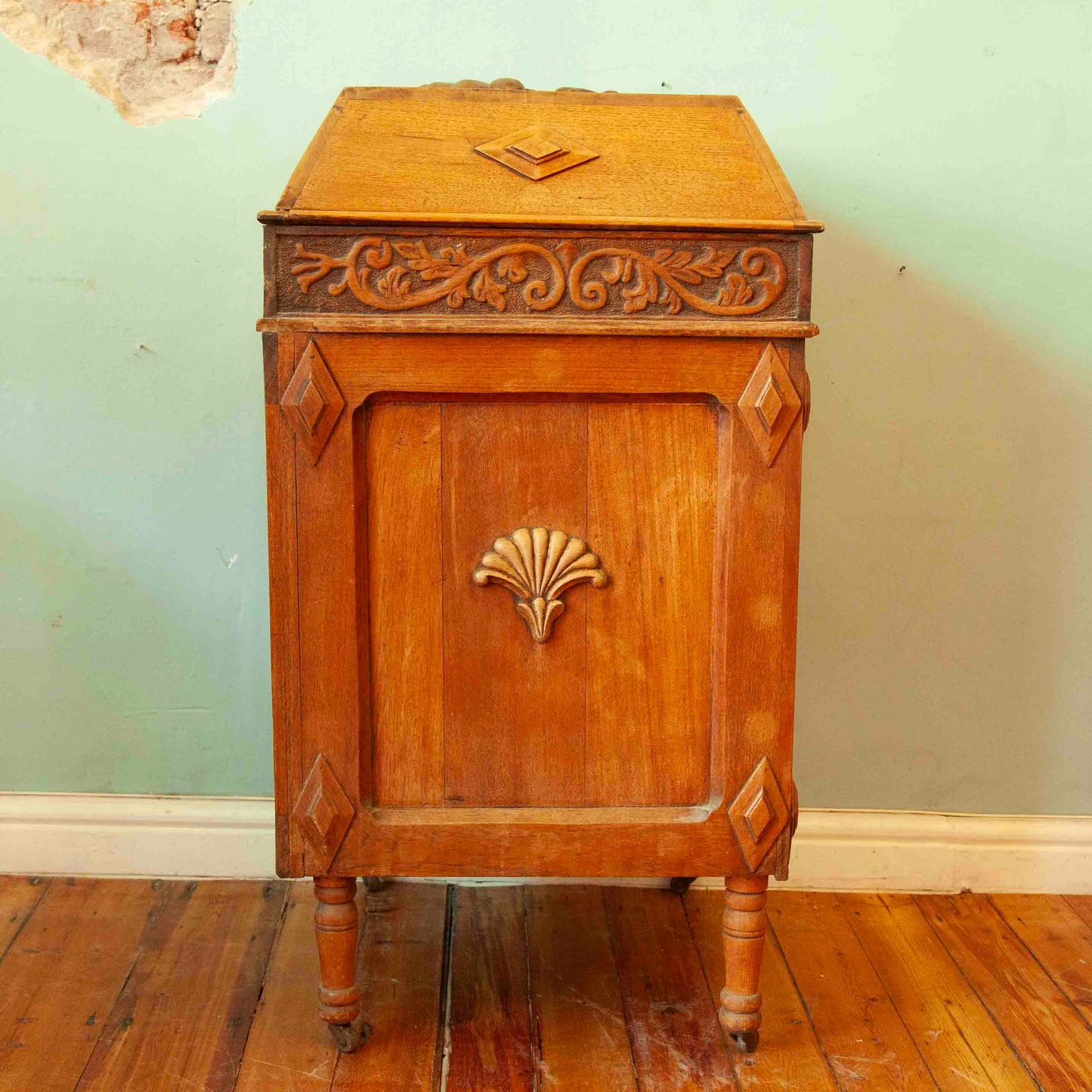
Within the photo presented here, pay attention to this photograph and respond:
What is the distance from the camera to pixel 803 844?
74.2 inches

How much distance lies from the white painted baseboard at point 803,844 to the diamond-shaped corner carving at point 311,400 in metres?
0.86

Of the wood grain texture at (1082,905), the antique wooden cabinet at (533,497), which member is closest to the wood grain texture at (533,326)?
the antique wooden cabinet at (533,497)

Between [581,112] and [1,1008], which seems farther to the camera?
[1,1008]

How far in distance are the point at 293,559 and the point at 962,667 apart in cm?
114

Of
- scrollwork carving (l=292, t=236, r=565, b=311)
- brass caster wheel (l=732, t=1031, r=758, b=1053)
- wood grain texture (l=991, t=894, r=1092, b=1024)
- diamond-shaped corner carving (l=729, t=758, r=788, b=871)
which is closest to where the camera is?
scrollwork carving (l=292, t=236, r=565, b=311)

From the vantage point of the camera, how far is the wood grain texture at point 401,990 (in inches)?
54.5

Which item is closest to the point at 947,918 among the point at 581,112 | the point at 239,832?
the point at 239,832

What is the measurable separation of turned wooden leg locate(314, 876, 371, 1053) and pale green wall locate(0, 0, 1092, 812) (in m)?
0.53

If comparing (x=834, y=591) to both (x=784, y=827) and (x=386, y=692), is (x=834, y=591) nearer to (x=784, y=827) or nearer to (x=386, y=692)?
(x=784, y=827)

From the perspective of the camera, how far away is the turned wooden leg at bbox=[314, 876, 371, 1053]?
1.37 metres

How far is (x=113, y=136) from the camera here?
1710mm

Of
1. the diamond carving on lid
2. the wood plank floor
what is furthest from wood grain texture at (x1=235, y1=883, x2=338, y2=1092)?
the diamond carving on lid

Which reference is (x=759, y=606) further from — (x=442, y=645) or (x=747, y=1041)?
(x=747, y=1041)

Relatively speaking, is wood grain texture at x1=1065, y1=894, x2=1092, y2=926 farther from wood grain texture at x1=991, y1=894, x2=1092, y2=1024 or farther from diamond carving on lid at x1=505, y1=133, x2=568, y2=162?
diamond carving on lid at x1=505, y1=133, x2=568, y2=162
